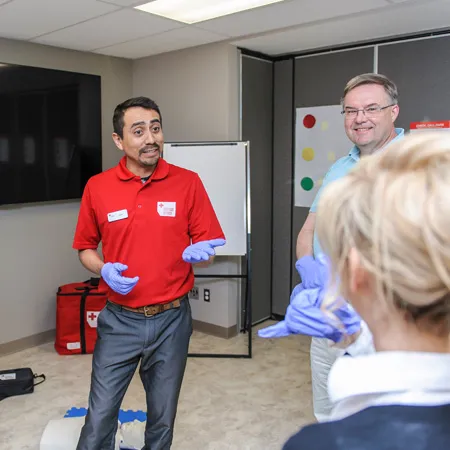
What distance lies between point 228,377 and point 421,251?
3075 millimetres

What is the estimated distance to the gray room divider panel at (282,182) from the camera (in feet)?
14.3

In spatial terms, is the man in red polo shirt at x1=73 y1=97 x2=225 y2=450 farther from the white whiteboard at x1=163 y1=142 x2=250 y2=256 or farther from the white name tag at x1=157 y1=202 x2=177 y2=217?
the white whiteboard at x1=163 y1=142 x2=250 y2=256

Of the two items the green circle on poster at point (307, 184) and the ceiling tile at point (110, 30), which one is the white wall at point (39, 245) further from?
the green circle on poster at point (307, 184)

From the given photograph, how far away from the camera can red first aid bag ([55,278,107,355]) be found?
3861 mm

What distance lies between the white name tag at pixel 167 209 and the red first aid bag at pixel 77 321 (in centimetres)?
190

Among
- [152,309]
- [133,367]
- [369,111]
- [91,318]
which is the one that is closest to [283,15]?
[369,111]

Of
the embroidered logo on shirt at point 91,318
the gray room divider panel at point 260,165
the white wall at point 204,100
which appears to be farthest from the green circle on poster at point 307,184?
the embroidered logo on shirt at point 91,318

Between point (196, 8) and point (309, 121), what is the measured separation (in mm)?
1409

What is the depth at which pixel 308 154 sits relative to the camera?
14.0 ft

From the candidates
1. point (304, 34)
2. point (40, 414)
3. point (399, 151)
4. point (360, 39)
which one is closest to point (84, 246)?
point (40, 414)

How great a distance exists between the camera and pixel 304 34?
3594mm

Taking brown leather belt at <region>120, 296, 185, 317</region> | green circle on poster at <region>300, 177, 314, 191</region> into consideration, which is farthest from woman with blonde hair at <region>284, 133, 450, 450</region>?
green circle on poster at <region>300, 177, 314, 191</region>

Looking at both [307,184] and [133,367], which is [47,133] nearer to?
[307,184]

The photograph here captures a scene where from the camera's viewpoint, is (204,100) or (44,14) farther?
(204,100)
